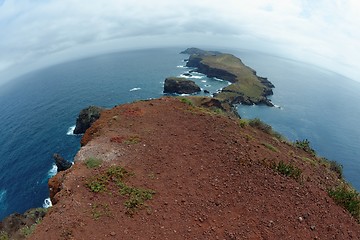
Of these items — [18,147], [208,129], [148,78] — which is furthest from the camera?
[148,78]

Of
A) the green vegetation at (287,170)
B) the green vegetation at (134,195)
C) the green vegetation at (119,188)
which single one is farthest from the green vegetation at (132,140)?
the green vegetation at (287,170)

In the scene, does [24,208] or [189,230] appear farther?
[24,208]

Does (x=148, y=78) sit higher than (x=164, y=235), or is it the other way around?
A: (x=164, y=235)

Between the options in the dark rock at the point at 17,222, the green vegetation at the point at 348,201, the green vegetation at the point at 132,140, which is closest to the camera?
the green vegetation at the point at 348,201

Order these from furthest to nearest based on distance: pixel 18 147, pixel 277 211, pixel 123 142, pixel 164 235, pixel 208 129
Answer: pixel 18 147, pixel 208 129, pixel 123 142, pixel 277 211, pixel 164 235

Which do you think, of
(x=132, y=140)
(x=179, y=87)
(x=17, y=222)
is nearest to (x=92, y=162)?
(x=132, y=140)

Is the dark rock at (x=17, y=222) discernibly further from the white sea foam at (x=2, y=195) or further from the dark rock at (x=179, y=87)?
the dark rock at (x=179, y=87)

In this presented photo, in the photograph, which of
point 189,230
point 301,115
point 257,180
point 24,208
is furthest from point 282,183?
point 301,115

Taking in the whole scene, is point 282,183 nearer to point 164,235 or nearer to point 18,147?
point 164,235
